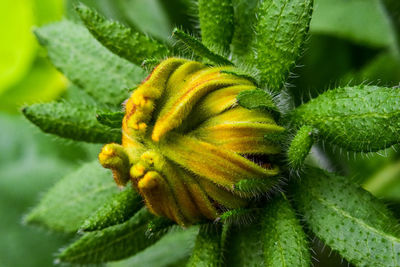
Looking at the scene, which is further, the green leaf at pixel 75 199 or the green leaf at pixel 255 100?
the green leaf at pixel 75 199

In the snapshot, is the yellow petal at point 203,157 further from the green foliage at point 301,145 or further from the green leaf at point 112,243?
the green leaf at point 112,243

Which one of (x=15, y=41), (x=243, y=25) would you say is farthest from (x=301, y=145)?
(x=15, y=41)

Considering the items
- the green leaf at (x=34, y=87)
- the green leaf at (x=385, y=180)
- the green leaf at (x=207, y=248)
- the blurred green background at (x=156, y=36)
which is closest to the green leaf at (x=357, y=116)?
the green leaf at (x=207, y=248)

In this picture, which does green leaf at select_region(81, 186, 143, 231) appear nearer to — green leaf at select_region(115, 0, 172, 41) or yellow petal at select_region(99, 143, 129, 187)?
yellow petal at select_region(99, 143, 129, 187)

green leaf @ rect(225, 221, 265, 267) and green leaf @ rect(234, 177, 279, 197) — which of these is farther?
green leaf @ rect(225, 221, 265, 267)

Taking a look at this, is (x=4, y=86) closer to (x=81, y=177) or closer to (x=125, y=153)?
(x=81, y=177)

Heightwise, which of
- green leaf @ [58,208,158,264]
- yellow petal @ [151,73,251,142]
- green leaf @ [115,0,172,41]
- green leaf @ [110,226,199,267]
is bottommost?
green leaf @ [110,226,199,267]

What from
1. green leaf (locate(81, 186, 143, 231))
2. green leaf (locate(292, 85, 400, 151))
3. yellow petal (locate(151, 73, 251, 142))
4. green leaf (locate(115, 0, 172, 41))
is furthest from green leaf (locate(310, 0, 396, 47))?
green leaf (locate(81, 186, 143, 231))
